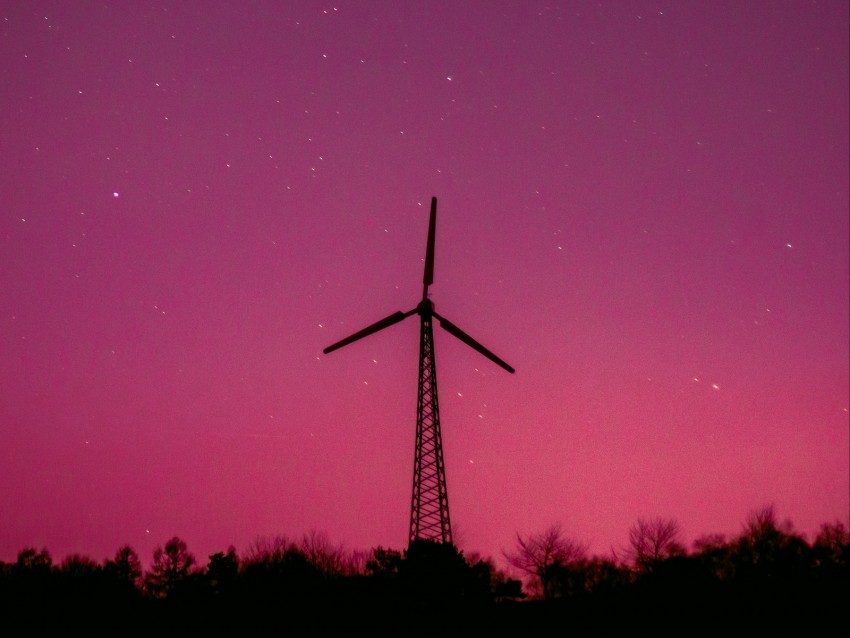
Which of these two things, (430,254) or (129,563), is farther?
(129,563)

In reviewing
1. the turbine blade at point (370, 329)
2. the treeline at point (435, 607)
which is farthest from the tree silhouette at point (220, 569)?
the turbine blade at point (370, 329)

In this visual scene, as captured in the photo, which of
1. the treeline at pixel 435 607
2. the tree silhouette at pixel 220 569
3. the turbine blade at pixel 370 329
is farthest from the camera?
the tree silhouette at pixel 220 569

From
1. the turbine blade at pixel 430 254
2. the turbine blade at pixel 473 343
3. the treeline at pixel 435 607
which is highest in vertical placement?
the turbine blade at pixel 430 254

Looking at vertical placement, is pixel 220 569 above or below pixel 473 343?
below

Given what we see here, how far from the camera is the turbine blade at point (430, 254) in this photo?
50.5 meters

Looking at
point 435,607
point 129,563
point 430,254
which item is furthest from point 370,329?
point 129,563

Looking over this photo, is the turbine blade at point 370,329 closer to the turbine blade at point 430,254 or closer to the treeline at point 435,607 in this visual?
the turbine blade at point 430,254

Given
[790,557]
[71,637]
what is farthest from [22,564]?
[790,557]

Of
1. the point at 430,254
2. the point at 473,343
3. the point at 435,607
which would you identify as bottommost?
the point at 435,607

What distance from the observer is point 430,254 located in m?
51.5

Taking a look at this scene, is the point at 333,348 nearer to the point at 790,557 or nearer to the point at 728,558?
the point at 790,557

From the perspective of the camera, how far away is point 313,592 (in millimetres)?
40375

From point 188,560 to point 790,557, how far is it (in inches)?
2737

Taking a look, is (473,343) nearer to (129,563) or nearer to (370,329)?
(370,329)
